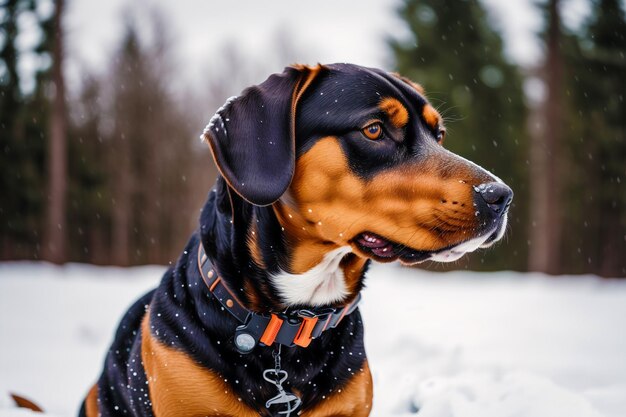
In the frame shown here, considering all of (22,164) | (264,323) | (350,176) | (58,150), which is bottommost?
(22,164)

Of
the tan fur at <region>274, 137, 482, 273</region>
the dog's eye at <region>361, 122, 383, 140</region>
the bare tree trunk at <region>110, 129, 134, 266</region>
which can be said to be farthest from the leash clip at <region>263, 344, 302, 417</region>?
the bare tree trunk at <region>110, 129, 134, 266</region>

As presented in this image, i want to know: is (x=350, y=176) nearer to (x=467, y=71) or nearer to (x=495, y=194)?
(x=495, y=194)

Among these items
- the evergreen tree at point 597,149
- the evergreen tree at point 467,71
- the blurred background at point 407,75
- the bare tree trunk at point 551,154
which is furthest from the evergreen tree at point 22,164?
the evergreen tree at point 597,149

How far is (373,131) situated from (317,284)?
83 centimetres

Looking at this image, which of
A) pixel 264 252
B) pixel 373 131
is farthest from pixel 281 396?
pixel 373 131

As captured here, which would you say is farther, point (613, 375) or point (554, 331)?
point (554, 331)

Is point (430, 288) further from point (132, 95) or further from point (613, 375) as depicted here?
point (132, 95)

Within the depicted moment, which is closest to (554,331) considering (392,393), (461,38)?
(392,393)

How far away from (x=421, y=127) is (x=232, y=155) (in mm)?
1045

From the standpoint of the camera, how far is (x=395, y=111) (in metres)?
2.79

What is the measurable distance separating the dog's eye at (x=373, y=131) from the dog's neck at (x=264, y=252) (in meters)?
0.52

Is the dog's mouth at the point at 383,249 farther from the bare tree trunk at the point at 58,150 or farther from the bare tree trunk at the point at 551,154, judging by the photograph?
the bare tree trunk at the point at 58,150

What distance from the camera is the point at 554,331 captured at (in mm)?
7273

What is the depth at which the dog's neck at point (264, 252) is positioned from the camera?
2.74 m
